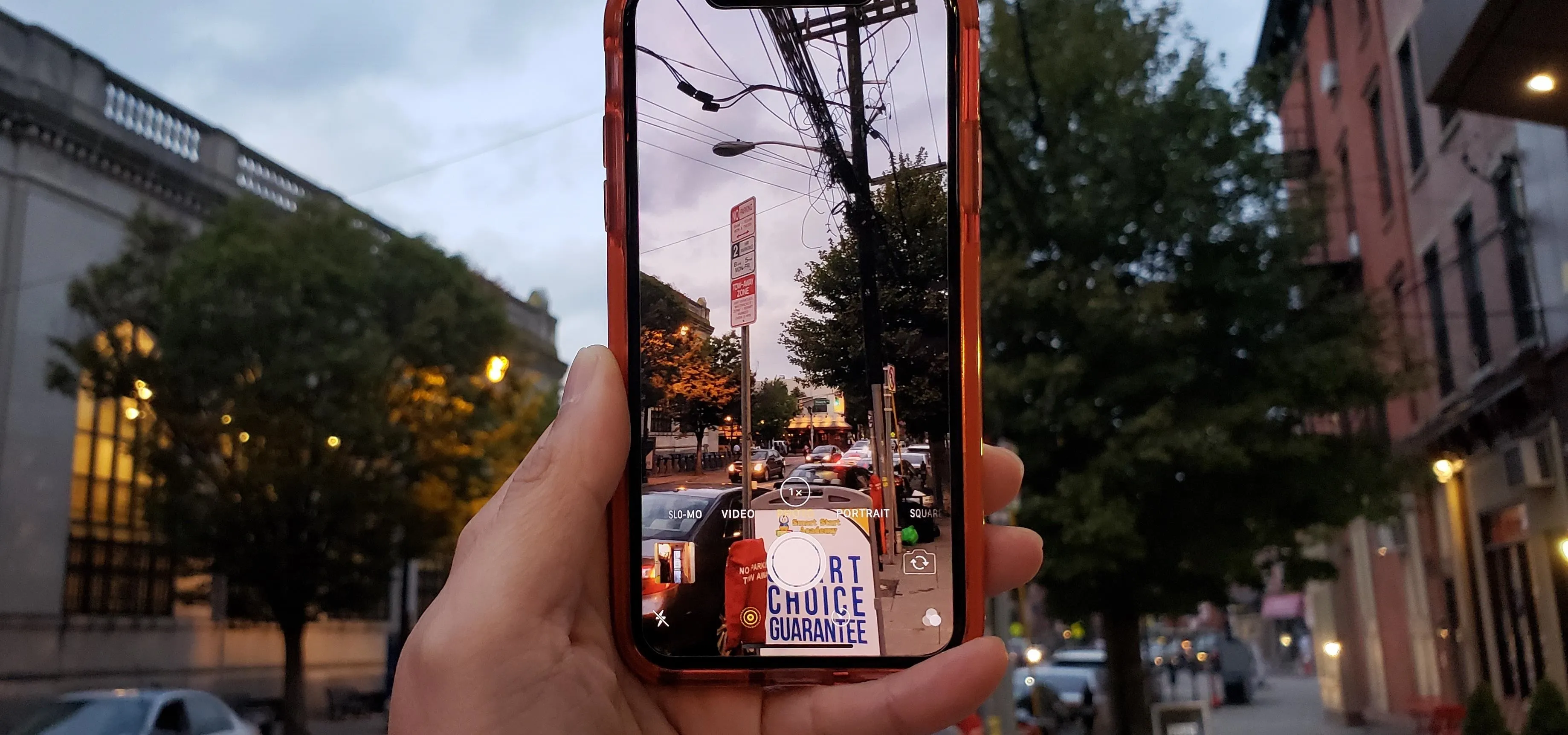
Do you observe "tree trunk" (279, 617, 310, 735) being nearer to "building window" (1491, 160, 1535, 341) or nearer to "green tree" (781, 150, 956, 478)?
"building window" (1491, 160, 1535, 341)

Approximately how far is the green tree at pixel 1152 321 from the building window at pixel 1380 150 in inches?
225

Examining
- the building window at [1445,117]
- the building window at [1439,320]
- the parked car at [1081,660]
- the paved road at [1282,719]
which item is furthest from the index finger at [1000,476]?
the parked car at [1081,660]

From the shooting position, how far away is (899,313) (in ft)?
7.41

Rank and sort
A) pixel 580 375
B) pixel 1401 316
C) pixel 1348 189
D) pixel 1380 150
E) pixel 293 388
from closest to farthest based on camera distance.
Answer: pixel 580 375
pixel 1401 316
pixel 293 388
pixel 1380 150
pixel 1348 189

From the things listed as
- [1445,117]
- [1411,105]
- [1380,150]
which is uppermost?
[1380,150]

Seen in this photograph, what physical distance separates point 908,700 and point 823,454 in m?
0.50

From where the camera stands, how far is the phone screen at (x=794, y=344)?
2.23 meters

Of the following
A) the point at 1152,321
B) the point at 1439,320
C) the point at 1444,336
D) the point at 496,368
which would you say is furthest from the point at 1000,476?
the point at 496,368

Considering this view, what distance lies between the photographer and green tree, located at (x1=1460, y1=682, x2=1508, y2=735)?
495 inches

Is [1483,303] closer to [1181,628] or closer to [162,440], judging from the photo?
[162,440]

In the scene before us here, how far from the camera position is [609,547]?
2.24 meters

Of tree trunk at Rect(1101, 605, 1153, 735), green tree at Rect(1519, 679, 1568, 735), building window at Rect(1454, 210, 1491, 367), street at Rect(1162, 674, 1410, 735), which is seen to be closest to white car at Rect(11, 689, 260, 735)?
tree trunk at Rect(1101, 605, 1153, 735)

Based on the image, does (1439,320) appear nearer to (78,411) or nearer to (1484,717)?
(1484,717)

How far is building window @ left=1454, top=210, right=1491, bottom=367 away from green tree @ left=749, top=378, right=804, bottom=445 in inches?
619
